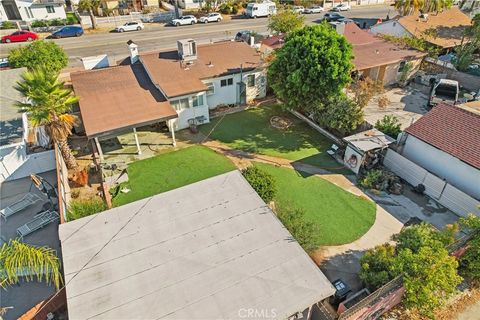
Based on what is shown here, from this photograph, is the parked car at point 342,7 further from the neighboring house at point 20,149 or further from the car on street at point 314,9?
the neighboring house at point 20,149

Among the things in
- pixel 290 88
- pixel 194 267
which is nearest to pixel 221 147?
pixel 290 88

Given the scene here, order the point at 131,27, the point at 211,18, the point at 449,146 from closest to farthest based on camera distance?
the point at 449,146 → the point at 131,27 → the point at 211,18

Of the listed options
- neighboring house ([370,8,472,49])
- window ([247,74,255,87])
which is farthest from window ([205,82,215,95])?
neighboring house ([370,8,472,49])

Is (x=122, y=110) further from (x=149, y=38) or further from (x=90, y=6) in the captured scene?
(x=90, y=6)

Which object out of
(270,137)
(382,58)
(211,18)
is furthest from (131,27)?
(382,58)

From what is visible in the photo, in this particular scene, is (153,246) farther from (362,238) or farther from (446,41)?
(446,41)

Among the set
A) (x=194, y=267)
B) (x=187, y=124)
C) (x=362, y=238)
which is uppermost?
(x=194, y=267)

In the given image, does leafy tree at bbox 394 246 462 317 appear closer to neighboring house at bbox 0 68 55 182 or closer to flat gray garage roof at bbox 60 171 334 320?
flat gray garage roof at bbox 60 171 334 320
